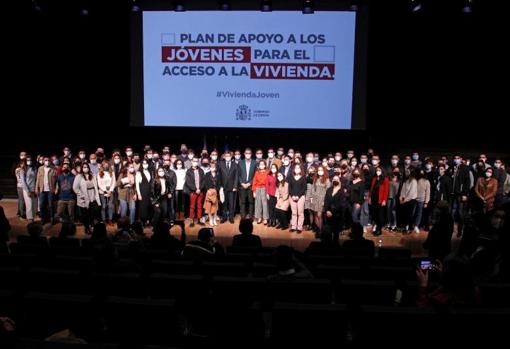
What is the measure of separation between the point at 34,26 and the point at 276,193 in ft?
30.6

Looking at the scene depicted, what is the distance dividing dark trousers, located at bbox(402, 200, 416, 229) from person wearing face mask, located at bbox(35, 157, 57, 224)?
8.10 meters

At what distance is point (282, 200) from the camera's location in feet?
33.8

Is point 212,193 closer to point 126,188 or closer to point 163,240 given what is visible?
point 126,188

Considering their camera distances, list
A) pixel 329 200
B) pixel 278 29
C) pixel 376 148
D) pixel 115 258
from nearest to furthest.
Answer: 1. pixel 115 258
2. pixel 329 200
3. pixel 278 29
4. pixel 376 148

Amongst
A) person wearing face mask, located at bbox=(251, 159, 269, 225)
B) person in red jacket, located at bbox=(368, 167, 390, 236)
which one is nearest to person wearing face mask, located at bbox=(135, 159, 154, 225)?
person wearing face mask, located at bbox=(251, 159, 269, 225)

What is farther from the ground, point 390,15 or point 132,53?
point 390,15

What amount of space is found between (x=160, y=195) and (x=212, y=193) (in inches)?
46.2

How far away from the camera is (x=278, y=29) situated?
40.2ft

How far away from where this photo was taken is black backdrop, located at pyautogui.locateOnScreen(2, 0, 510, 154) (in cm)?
1348

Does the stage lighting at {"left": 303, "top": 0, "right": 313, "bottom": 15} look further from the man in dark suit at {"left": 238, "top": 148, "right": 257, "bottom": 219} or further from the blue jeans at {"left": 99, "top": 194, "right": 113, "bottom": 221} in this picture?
the blue jeans at {"left": 99, "top": 194, "right": 113, "bottom": 221}

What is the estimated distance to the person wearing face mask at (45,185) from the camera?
35.2 ft

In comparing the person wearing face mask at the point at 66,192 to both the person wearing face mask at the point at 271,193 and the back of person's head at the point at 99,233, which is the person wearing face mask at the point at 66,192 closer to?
the person wearing face mask at the point at 271,193

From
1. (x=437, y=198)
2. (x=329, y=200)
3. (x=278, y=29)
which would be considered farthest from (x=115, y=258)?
(x=278, y=29)

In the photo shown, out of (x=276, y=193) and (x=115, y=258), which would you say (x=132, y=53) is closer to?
(x=276, y=193)
